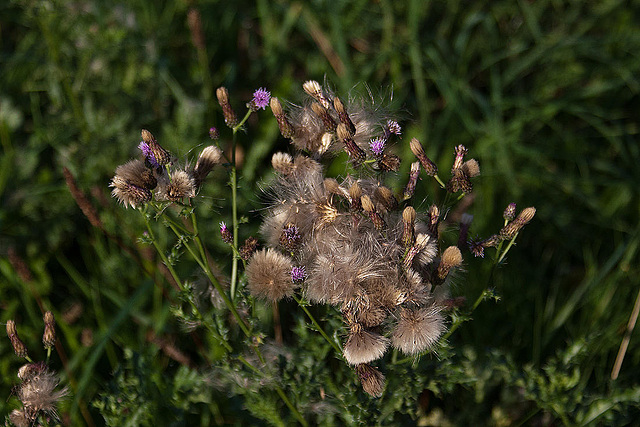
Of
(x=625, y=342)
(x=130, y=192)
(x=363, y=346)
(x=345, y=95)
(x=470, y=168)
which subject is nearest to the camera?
(x=363, y=346)

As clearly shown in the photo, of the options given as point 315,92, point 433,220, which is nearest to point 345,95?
point 315,92

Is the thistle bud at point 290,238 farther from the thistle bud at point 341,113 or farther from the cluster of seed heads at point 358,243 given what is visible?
the thistle bud at point 341,113

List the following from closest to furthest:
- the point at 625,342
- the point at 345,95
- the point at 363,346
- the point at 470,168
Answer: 1. the point at 363,346
2. the point at 470,168
3. the point at 625,342
4. the point at 345,95

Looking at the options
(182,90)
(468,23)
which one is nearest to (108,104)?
(182,90)

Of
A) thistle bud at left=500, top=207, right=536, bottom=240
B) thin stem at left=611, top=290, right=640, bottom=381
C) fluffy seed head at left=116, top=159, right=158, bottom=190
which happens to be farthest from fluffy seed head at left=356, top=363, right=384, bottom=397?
thin stem at left=611, top=290, right=640, bottom=381

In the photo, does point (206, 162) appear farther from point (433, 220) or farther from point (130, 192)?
point (433, 220)

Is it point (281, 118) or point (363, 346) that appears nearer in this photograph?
point (363, 346)

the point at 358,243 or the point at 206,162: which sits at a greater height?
the point at 206,162

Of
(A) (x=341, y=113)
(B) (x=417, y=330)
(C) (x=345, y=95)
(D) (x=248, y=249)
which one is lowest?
(B) (x=417, y=330)
